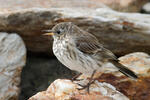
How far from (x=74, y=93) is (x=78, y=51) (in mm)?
609

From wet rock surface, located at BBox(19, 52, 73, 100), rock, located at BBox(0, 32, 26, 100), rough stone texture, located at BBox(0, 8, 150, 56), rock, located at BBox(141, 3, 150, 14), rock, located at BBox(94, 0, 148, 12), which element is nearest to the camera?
rock, located at BBox(0, 32, 26, 100)

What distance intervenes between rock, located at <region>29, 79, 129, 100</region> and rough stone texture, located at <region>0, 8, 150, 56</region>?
1.73m

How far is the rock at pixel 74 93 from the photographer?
4.34m

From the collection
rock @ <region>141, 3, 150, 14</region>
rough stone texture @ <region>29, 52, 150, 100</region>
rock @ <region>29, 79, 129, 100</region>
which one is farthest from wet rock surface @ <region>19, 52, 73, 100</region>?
rock @ <region>141, 3, 150, 14</region>

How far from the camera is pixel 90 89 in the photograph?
4.59 m

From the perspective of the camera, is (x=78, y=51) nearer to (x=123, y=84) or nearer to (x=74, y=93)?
(x=74, y=93)

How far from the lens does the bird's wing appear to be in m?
4.55

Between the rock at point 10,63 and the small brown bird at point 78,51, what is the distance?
1.48m

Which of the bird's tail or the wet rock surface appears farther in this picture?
the wet rock surface

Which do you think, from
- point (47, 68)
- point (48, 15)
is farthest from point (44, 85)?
point (48, 15)

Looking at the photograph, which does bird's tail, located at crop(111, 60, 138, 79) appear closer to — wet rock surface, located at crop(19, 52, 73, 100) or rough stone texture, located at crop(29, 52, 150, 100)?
rough stone texture, located at crop(29, 52, 150, 100)

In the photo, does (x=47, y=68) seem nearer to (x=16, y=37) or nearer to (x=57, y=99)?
(x=16, y=37)

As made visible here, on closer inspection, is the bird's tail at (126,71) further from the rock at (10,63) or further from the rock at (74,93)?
the rock at (10,63)

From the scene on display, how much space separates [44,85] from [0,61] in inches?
47.2
